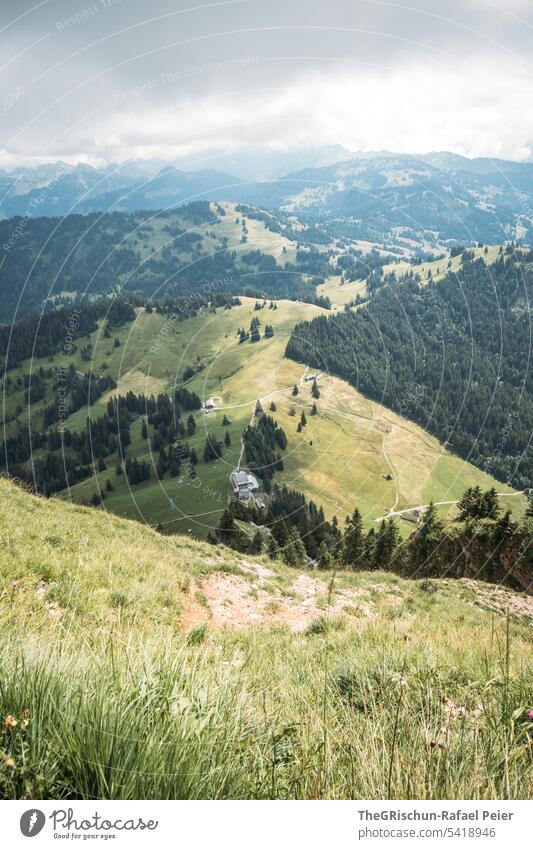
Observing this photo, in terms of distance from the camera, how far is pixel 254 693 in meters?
4.03

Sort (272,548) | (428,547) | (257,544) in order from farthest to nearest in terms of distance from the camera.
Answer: (257,544)
(272,548)
(428,547)

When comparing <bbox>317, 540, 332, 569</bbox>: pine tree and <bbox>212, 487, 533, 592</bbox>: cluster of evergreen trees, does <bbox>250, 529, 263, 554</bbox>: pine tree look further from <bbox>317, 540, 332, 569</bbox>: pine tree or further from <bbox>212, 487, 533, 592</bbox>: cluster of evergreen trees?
Answer: <bbox>212, 487, 533, 592</bbox>: cluster of evergreen trees

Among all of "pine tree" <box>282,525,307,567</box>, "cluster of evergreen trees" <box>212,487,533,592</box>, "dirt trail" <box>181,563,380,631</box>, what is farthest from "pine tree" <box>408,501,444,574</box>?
"pine tree" <box>282,525,307,567</box>

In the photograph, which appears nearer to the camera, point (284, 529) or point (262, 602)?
point (262, 602)

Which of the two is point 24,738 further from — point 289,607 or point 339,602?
point 339,602

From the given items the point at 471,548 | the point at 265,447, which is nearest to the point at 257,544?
the point at 471,548

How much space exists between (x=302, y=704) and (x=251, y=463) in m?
166
